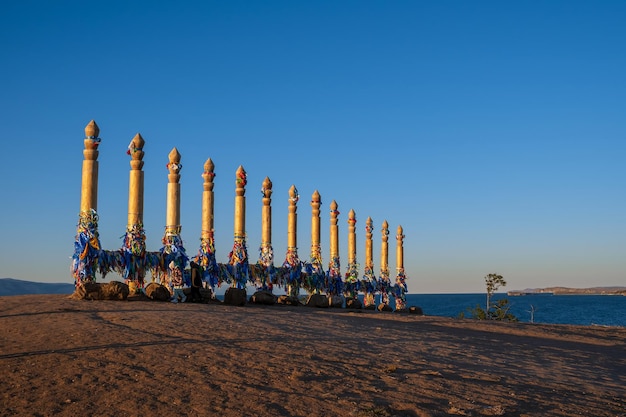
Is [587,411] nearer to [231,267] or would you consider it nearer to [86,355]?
[86,355]

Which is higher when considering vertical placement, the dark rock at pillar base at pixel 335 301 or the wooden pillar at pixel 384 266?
the wooden pillar at pixel 384 266

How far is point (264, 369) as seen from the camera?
9188 mm

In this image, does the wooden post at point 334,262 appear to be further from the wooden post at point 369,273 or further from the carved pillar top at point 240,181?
the carved pillar top at point 240,181

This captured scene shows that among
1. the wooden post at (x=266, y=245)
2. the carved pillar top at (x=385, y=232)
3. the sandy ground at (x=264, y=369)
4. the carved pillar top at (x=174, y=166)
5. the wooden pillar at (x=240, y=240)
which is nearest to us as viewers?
the sandy ground at (x=264, y=369)

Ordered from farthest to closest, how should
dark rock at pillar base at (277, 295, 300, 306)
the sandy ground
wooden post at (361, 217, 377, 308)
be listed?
wooden post at (361, 217, 377, 308) → dark rock at pillar base at (277, 295, 300, 306) → the sandy ground

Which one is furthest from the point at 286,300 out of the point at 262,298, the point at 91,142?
the point at 91,142

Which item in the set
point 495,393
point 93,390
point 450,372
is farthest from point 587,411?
point 93,390

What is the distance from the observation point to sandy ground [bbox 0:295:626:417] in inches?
299

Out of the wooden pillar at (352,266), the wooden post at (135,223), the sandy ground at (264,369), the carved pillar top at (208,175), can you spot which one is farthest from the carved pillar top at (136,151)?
the wooden pillar at (352,266)

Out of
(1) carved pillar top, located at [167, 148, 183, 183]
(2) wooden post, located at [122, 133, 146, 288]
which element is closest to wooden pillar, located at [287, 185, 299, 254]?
(1) carved pillar top, located at [167, 148, 183, 183]

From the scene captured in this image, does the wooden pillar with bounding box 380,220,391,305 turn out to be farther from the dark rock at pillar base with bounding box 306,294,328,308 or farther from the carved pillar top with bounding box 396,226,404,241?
→ the dark rock at pillar base with bounding box 306,294,328,308

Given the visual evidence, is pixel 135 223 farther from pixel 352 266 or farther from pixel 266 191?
pixel 352 266

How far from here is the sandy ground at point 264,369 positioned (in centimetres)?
759

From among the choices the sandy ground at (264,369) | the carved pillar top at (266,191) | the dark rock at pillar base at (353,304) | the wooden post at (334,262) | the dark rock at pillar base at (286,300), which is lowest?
the sandy ground at (264,369)
